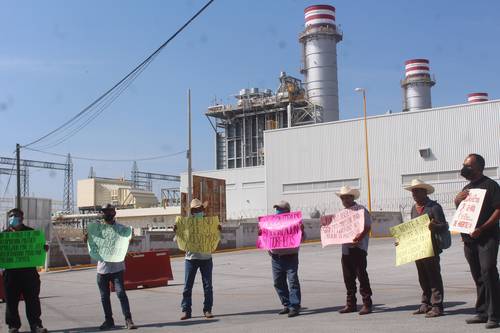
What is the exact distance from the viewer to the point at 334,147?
181 feet

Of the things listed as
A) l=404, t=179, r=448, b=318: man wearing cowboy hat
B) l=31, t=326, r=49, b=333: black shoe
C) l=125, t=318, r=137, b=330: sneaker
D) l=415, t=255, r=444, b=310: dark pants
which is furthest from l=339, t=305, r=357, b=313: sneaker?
l=31, t=326, r=49, b=333: black shoe

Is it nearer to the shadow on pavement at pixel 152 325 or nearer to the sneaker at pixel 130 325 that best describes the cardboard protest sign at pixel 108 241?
the sneaker at pixel 130 325

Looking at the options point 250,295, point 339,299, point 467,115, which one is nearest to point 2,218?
point 250,295

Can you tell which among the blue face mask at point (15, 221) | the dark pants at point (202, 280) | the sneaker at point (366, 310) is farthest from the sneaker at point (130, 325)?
the sneaker at point (366, 310)

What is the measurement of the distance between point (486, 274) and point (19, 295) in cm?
638

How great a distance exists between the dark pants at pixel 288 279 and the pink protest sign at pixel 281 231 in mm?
191

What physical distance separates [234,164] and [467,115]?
37051 millimetres

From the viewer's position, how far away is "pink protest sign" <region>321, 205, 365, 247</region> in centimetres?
929

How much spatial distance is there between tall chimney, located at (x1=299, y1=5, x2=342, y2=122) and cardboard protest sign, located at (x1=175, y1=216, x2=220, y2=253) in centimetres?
6319

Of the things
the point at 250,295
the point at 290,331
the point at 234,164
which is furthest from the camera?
the point at 234,164

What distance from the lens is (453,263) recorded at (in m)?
18.7

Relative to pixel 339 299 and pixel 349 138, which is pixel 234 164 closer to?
pixel 349 138

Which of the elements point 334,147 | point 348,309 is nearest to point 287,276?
point 348,309

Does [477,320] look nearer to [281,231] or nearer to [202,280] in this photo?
[281,231]
